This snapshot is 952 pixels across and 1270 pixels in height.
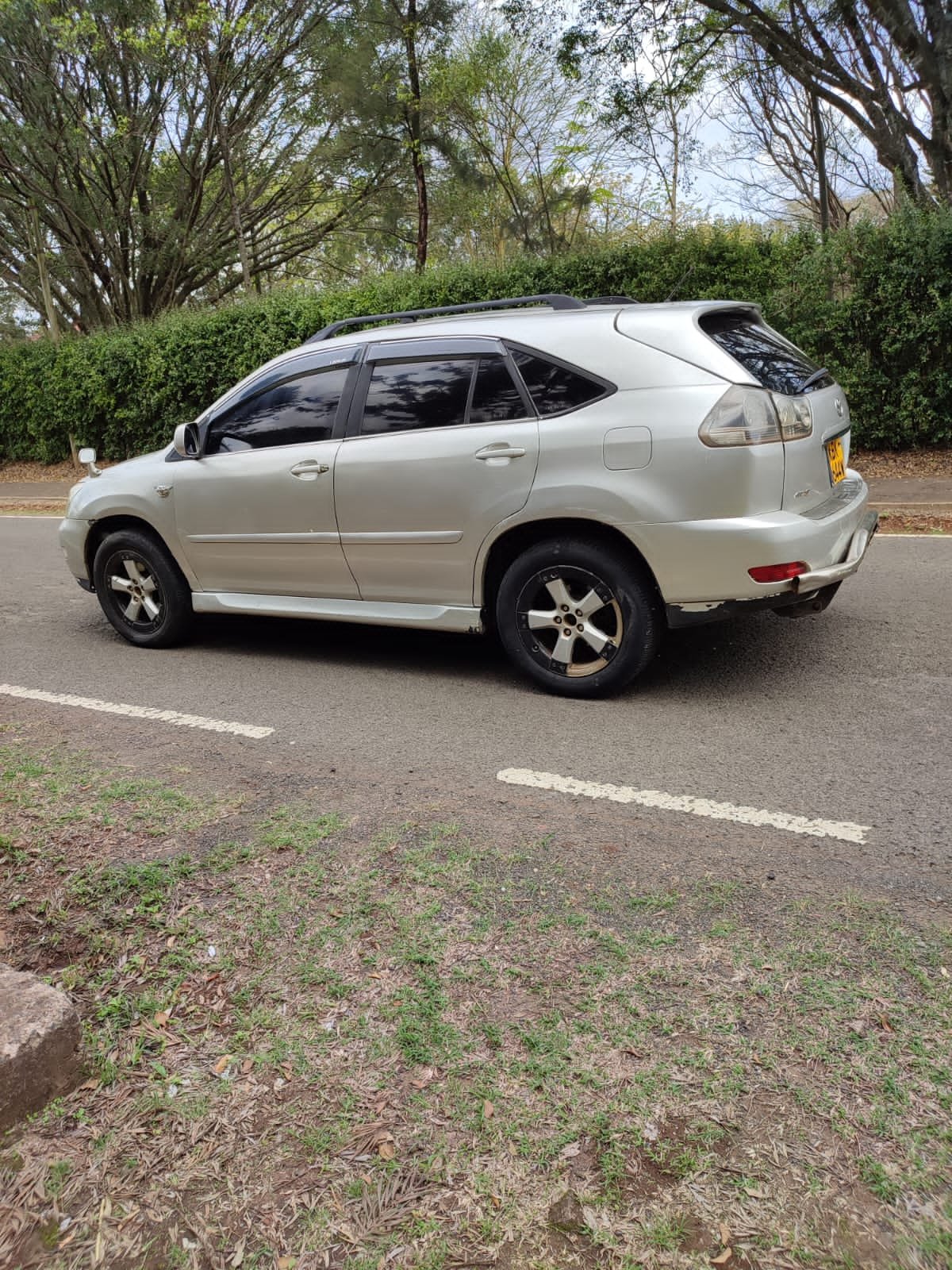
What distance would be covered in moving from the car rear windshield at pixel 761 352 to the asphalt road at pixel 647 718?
4.65ft

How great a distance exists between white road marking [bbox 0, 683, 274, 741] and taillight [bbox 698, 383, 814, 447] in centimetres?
246

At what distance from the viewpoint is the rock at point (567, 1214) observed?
1.87 meters

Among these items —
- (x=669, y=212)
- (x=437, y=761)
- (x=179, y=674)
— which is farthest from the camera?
(x=669, y=212)

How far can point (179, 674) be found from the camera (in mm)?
5812

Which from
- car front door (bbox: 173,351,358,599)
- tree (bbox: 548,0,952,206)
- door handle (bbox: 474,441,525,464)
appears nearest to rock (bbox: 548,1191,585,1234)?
door handle (bbox: 474,441,525,464)

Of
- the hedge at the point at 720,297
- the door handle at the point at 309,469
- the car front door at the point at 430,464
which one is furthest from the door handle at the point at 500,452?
the hedge at the point at 720,297

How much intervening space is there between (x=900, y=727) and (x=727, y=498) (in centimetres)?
122

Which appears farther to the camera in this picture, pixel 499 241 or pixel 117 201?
pixel 499 241

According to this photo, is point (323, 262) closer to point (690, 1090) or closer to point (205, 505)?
point (205, 505)

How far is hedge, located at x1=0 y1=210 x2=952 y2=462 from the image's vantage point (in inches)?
433

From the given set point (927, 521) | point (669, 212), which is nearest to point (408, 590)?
point (927, 521)

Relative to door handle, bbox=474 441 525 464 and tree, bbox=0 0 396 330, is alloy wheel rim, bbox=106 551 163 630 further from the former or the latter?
tree, bbox=0 0 396 330

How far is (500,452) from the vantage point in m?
4.82

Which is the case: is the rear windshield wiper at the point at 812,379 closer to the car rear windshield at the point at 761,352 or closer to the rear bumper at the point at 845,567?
the car rear windshield at the point at 761,352
